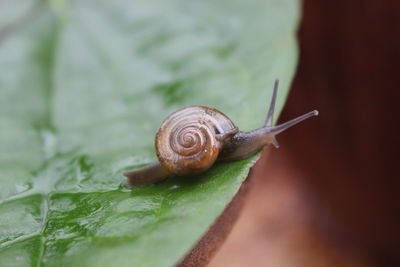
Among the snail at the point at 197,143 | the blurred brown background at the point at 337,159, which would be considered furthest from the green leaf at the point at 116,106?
the blurred brown background at the point at 337,159

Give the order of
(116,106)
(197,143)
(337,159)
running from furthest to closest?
(337,159) → (116,106) → (197,143)

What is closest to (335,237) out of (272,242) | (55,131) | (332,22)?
(272,242)

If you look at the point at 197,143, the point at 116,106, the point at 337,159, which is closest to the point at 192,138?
the point at 197,143

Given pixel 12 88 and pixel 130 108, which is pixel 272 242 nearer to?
pixel 130 108

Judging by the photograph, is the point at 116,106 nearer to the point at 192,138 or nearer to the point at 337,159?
the point at 192,138

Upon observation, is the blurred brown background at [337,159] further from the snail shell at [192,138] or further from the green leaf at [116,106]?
the snail shell at [192,138]

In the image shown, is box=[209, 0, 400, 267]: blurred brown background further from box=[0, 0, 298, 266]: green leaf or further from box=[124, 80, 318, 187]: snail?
box=[124, 80, 318, 187]: snail
